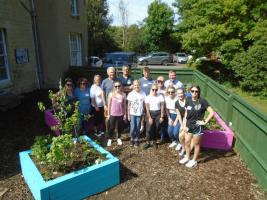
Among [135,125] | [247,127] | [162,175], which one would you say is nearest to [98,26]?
[135,125]

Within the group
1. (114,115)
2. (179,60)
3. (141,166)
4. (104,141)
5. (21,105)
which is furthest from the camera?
(179,60)

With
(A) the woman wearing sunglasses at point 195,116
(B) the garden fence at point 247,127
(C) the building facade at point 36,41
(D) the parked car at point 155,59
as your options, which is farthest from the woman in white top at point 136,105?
(D) the parked car at point 155,59

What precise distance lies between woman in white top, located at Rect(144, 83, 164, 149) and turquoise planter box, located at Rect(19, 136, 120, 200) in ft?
5.80

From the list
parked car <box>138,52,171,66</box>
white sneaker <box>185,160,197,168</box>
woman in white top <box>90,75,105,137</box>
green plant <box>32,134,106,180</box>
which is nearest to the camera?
green plant <box>32,134,106,180</box>

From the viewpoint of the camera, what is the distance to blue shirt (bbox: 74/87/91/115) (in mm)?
6531

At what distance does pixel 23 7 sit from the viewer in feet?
36.9

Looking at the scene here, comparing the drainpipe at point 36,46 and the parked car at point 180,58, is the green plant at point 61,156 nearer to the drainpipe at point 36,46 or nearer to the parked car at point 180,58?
the drainpipe at point 36,46

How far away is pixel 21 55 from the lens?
1096 cm

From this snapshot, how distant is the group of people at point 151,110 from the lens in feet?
17.5

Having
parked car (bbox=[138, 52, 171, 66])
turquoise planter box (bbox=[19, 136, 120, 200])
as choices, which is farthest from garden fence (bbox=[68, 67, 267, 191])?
parked car (bbox=[138, 52, 171, 66])

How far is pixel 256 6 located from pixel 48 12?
35.9 ft

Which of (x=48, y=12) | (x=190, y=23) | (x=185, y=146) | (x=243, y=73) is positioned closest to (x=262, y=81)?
(x=243, y=73)

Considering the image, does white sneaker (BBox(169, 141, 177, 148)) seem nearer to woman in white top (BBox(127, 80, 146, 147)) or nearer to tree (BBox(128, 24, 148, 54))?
woman in white top (BBox(127, 80, 146, 147))

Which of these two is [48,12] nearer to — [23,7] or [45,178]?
[23,7]
